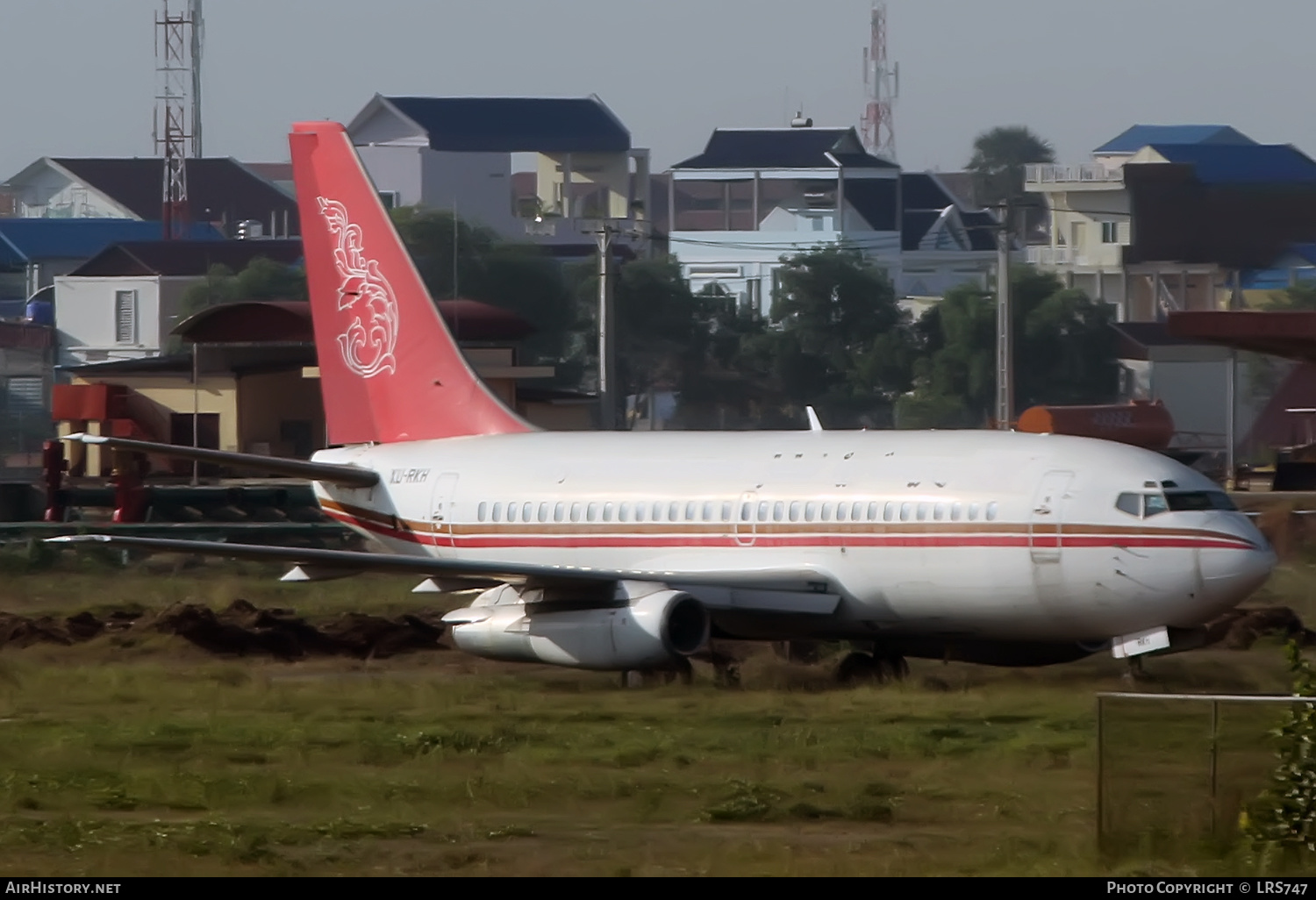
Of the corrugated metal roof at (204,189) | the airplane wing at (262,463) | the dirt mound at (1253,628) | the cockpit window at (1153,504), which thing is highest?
the corrugated metal roof at (204,189)

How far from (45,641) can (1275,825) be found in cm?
2130

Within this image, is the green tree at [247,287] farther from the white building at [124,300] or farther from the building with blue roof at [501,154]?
the building with blue roof at [501,154]

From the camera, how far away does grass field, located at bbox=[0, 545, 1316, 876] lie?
17.1 m

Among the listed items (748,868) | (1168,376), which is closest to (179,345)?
(1168,376)

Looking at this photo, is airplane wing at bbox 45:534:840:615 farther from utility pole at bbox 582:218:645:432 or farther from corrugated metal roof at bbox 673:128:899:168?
corrugated metal roof at bbox 673:128:899:168

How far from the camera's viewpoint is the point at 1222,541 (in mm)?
26688

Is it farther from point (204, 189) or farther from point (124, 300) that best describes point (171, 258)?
point (204, 189)

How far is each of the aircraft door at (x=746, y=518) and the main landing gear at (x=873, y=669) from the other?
2.04 meters

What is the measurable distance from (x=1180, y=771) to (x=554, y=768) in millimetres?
7203

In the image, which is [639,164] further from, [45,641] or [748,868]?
[748,868]

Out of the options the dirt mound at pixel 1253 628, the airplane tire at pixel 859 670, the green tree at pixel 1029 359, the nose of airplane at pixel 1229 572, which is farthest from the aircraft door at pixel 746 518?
the green tree at pixel 1029 359

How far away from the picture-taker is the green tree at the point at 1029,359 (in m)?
111

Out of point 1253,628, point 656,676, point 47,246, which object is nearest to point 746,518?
point 656,676

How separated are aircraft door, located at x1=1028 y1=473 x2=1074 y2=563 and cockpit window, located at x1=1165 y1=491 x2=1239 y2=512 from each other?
3.94 feet
